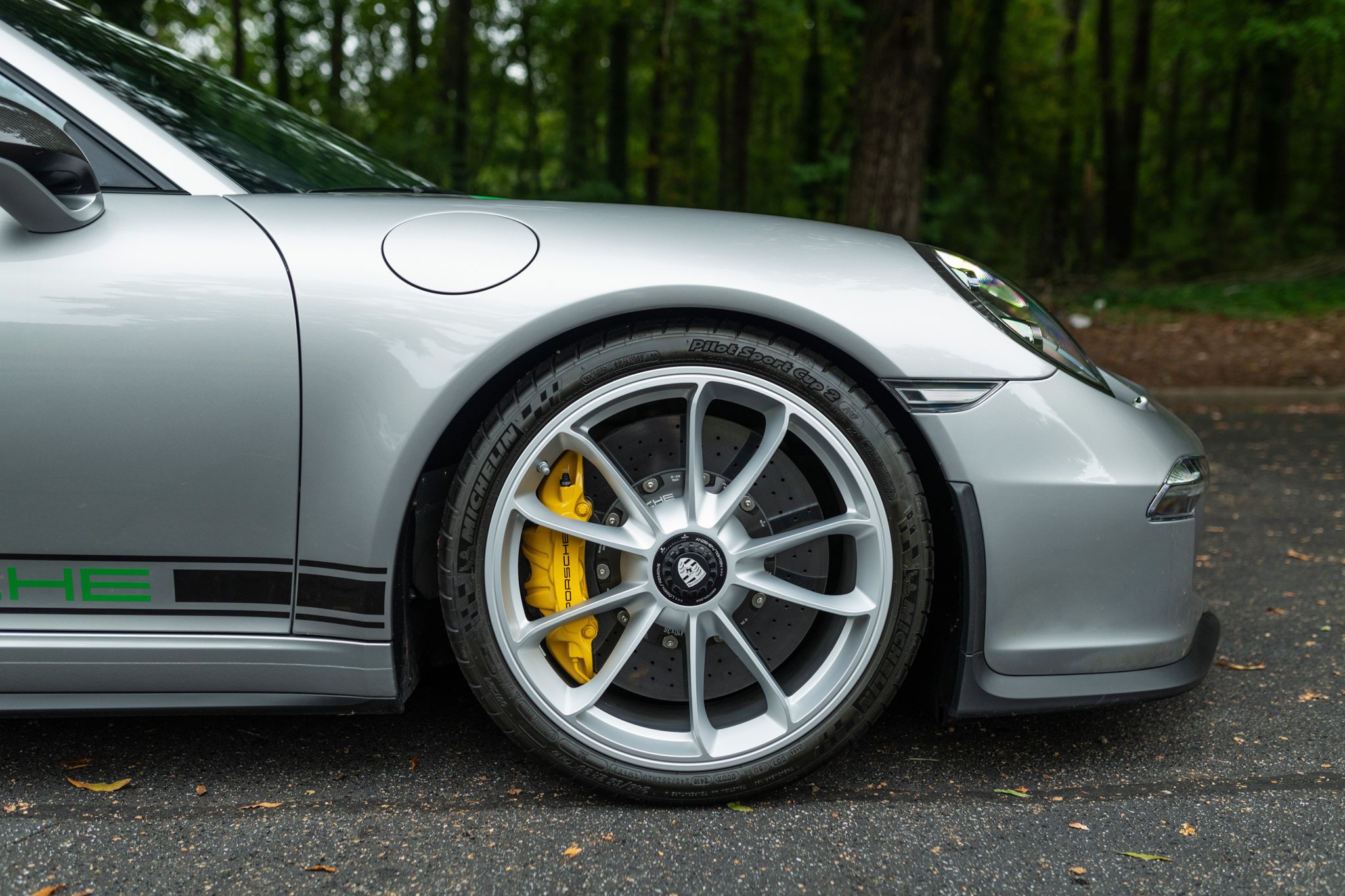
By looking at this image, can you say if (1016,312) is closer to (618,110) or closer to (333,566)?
(333,566)

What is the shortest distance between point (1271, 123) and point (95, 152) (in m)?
18.0

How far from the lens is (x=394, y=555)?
1642mm

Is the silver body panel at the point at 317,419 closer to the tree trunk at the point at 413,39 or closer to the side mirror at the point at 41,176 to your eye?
the side mirror at the point at 41,176

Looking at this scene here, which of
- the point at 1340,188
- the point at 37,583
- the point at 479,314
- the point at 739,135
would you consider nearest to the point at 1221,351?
the point at 479,314

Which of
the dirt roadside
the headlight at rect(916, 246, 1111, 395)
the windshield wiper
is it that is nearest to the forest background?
the dirt roadside

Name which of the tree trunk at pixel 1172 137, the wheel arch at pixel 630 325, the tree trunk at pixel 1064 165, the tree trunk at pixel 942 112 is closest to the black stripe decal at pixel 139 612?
the wheel arch at pixel 630 325

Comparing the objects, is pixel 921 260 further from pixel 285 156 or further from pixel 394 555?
pixel 285 156

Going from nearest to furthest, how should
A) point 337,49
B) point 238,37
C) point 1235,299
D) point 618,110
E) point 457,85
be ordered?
point 1235,299 → point 457,85 → point 238,37 → point 337,49 → point 618,110

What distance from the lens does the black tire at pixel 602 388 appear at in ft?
5.43

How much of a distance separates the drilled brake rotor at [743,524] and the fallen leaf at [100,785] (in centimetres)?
92

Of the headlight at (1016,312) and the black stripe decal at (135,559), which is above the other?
the headlight at (1016,312)

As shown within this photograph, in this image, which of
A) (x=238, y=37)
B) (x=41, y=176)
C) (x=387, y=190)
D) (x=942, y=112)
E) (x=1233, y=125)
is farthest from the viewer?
(x=1233, y=125)

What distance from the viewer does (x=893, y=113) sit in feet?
23.1

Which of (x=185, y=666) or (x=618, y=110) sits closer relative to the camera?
(x=185, y=666)
